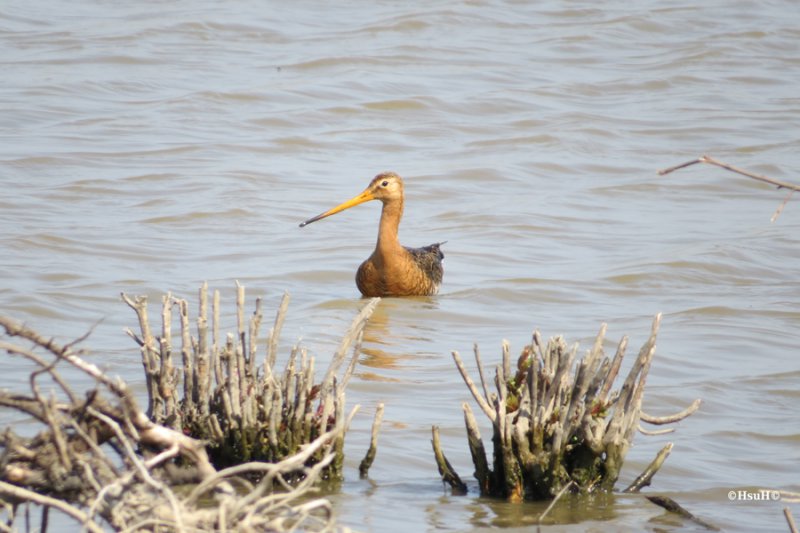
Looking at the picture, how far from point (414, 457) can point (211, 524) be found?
302 centimetres

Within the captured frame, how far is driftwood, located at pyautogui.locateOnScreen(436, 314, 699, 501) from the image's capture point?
Result: 5.08m

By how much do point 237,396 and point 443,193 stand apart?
33.4 ft

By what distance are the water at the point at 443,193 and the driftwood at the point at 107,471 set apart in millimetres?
1556

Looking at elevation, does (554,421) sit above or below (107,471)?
below

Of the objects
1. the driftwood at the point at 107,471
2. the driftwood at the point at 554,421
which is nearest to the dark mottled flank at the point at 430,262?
the driftwood at the point at 554,421

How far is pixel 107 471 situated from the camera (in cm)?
346

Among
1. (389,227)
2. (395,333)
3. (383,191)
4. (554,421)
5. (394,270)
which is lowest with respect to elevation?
(395,333)

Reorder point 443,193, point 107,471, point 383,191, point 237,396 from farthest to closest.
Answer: point 443,193, point 383,191, point 237,396, point 107,471

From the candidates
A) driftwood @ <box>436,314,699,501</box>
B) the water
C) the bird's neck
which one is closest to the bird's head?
the bird's neck

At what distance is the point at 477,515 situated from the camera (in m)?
5.14

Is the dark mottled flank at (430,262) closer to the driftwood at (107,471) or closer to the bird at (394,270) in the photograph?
the bird at (394,270)

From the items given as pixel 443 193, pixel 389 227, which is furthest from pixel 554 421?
pixel 443 193

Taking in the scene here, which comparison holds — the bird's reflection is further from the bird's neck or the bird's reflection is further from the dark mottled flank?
the bird's neck

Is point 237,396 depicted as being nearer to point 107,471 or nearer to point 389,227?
point 107,471
